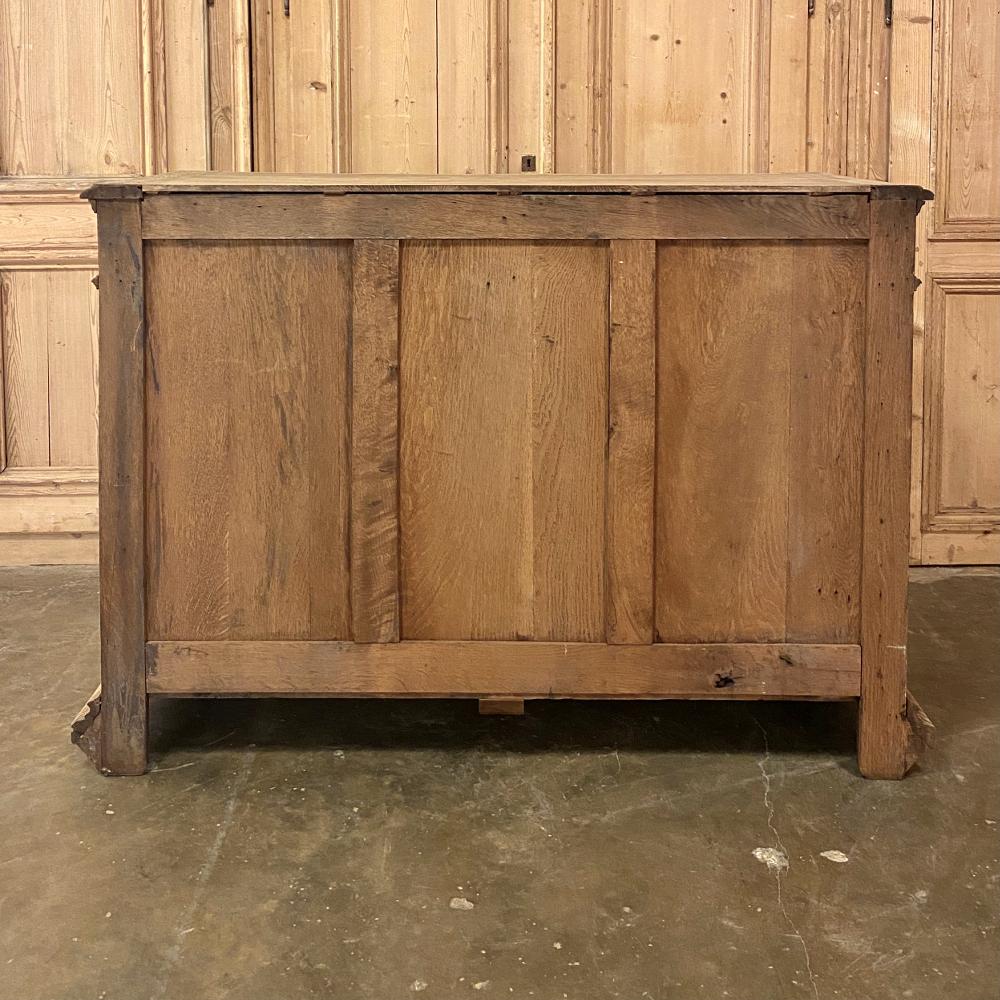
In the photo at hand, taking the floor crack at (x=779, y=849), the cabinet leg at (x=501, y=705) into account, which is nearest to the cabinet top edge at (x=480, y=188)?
the cabinet leg at (x=501, y=705)

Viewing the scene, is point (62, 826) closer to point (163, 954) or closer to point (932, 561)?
point (163, 954)

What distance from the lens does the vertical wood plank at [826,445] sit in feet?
5.42

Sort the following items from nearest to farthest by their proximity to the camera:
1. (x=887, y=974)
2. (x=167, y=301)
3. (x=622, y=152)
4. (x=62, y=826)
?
(x=887, y=974) < (x=62, y=826) < (x=167, y=301) < (x=622, y=152)

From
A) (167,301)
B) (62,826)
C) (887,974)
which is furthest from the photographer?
(167,301)

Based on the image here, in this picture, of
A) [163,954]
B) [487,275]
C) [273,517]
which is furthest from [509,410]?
[163,954]

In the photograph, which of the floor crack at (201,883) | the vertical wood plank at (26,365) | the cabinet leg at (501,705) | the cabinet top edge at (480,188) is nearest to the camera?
the floor crack at (201,883)

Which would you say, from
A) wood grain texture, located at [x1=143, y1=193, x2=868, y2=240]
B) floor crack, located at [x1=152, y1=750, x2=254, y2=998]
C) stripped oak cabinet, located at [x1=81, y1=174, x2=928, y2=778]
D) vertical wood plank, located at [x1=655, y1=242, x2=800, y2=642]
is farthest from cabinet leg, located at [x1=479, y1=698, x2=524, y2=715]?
wood grain texture, located at [x1=143, y1=193, x2=868, y2=240]

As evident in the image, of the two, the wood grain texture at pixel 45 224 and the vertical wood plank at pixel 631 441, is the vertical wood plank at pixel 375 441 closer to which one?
the vertical wood plank at pixel 631 441

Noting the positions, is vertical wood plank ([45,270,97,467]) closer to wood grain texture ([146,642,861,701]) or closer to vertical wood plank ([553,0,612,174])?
vertical wood plank ([553,0,612,174])

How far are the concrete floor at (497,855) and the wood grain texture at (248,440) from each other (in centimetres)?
30

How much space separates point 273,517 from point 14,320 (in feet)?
6.24

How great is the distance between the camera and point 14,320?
3.11 metres

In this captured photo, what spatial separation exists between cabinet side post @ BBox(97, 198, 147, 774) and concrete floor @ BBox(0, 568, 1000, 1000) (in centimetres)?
11

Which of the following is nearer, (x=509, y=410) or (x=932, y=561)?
(x=509, y=410)
